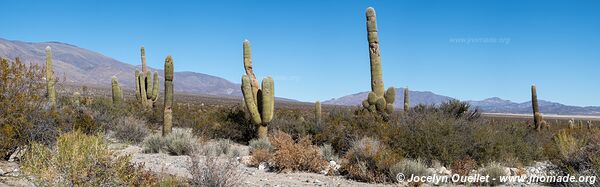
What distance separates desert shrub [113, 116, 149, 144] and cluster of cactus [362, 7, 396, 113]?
8477mm

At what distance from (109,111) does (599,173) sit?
19.3 m

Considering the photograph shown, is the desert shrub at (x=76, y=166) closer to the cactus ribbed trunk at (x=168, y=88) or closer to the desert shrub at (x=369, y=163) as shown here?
the desert shrub at (x=369, y=163)

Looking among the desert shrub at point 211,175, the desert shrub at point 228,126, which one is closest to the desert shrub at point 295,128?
the desert shrub at point 228,126

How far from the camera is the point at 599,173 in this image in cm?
813

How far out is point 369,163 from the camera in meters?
10.4

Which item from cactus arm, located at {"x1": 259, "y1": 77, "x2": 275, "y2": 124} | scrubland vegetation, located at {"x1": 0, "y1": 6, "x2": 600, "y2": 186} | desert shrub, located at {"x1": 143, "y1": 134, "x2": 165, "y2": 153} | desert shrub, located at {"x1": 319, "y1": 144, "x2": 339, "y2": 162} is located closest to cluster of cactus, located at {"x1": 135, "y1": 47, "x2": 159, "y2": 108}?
scrubland vegetation, located at {"x1": 0, "y1": 6, "x2": 600, "y2": 186}

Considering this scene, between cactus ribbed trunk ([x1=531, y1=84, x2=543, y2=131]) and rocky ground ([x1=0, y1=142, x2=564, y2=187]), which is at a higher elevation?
cactus ribbed trunk ([x1=531, y1=84, x2=543, y2=131])

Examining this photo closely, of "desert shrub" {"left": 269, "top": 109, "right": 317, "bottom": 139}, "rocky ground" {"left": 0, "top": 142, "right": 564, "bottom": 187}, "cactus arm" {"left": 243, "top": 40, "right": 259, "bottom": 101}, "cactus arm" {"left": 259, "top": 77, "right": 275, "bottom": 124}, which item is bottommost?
"rocky ground" {"left": 0, "top": 142, "right": 564, "bottom": 187}

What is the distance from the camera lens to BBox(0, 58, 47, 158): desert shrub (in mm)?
9648

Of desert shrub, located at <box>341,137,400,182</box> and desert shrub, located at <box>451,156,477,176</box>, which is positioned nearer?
desert shrub, located at <box>451,156,477,176</box>

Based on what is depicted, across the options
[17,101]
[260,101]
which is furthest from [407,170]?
[260,101]

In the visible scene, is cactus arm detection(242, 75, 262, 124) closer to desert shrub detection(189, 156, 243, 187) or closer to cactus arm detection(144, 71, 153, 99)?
desert shrub detection(189, 156, 243, 187)

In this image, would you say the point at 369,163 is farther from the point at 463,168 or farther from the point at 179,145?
the point at 179,145

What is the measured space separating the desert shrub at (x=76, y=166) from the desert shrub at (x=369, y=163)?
508 centimetres
